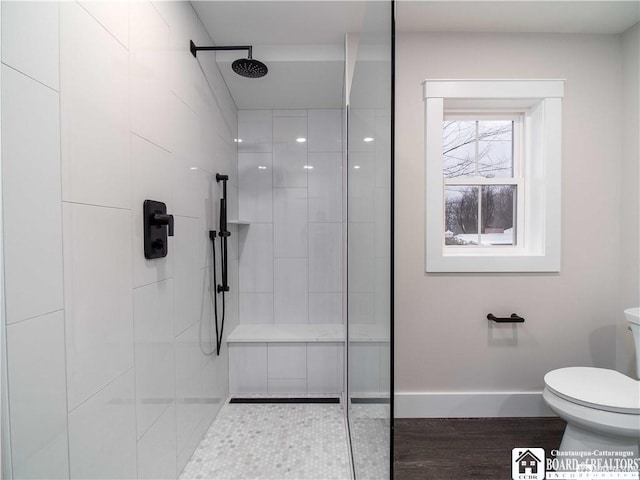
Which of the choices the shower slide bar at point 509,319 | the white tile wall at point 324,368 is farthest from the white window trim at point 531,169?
the white tile wall at point 324,368

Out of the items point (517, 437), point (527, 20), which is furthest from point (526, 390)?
point (527, 20)

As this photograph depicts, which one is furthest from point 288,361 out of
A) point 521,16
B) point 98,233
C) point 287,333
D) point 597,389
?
point 521,16

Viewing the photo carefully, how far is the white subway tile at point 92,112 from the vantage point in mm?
626

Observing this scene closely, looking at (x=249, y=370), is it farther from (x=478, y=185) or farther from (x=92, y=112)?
(x=478, y=185)

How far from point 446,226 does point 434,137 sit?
0.58m

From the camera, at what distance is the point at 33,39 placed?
551 millimetres

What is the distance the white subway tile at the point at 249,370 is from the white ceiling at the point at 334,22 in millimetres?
1888

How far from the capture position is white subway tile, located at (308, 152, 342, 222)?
7.30ft

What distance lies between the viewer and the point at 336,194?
87.7 inches

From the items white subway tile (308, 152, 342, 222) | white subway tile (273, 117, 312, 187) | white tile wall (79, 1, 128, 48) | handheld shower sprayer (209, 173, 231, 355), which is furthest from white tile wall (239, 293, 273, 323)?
white tile wall (79, 1, 128, 48)

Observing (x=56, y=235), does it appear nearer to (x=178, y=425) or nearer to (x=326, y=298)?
(x=178, y=425)

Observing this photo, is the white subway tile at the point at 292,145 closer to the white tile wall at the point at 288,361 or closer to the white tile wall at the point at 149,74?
the white tile wall at the point at 149,74

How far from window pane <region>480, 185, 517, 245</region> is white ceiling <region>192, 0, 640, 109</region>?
Result: 36.7 inches

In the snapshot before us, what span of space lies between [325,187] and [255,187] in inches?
23.6
